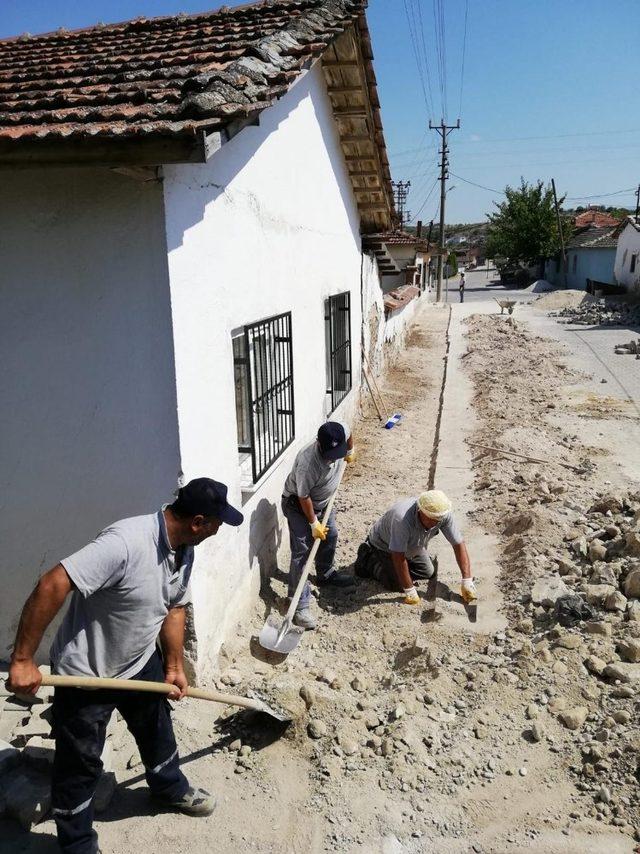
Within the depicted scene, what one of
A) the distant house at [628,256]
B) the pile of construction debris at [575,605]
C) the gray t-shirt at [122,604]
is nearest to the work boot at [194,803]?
the gray t-shirt at [122,604]

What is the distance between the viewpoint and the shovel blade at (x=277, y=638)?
4.30 m

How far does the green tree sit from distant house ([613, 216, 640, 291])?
9.06 m

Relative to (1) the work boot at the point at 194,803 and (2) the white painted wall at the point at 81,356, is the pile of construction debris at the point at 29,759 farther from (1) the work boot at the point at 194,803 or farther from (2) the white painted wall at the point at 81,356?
(2) the white painted wall at the point at 81,356

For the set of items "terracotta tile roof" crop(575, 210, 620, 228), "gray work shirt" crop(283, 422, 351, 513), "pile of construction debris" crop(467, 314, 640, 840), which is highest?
"terracotta tile roof" crop(575, 210, 620, 228)

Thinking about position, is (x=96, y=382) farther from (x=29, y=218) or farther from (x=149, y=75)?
(x=149, y=75)

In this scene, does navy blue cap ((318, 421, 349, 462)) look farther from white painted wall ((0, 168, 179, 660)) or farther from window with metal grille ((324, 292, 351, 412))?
window with metal grille ((324, 292, 351, 412))

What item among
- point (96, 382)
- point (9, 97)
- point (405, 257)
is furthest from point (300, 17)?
point (405, 257)

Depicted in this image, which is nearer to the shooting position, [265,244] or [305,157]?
[265,244]

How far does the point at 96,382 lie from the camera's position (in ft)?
11.6

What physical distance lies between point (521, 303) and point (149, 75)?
3226cm

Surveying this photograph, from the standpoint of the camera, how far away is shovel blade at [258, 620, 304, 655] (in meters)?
4.30

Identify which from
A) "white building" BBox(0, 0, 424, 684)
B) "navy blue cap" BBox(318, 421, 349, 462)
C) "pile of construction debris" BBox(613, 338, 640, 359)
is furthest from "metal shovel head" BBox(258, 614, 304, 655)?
"pile of construction debris" BBox(613, 338, 640, 359)

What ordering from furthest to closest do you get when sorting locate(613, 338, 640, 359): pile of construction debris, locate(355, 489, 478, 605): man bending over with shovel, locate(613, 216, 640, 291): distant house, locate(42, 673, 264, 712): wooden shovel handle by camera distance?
locate(613, 216, 640, 291): distant house → locate(613, 338, 640, 359): pile of construction debris → locate(355, 489, 478, 605): man bending over with shovel → locate(42, 673, 264, 712): wooden shovel handle

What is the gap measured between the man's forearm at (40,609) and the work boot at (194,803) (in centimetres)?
130
